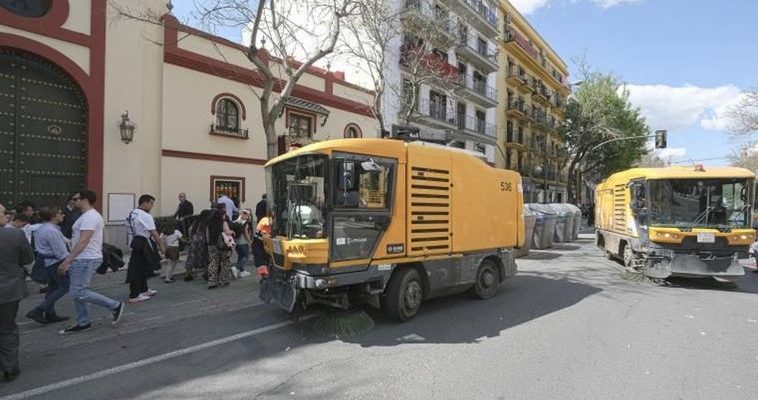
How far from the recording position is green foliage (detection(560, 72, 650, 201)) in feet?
110

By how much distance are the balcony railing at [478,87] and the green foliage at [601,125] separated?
6793 millimetres

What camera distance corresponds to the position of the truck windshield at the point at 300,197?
219 inches

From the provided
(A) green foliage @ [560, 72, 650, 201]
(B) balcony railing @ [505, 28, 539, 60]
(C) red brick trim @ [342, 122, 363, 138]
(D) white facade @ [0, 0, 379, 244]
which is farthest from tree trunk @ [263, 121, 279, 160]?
(B) balcony railing @ [505, 28, 539, 60]

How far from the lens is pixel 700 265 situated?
8680 mm

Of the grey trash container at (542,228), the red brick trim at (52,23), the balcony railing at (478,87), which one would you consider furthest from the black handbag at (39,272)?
the balcony railing at (478,87)

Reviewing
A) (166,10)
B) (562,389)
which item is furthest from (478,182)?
(166,10)

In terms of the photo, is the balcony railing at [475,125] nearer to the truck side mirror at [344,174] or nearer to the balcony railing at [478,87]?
the balcony railing at [478,87]

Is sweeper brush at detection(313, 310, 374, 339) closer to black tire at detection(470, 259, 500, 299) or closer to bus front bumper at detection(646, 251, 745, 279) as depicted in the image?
black tire at detection(470, 259, 500, 299)

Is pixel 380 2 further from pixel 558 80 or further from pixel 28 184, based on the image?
pixel 558 80

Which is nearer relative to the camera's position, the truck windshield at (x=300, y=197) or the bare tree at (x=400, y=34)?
the truck windshield at (x=300, y=197)

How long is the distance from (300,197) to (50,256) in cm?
366

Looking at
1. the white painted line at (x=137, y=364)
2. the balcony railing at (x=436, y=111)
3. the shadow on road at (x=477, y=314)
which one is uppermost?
the balcony railing at (x=436, y=111)

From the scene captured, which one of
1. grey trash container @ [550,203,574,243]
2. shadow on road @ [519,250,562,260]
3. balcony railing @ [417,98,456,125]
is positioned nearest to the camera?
shadow on road @ [519,250,562,260]

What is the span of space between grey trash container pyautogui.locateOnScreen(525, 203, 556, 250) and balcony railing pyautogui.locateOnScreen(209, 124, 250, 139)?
11.2 metres
